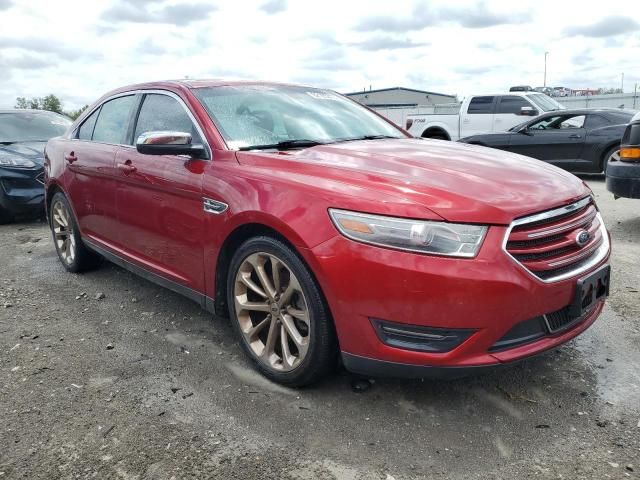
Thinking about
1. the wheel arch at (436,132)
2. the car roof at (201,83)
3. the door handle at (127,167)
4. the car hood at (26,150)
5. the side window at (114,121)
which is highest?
the car roof at (201,83)

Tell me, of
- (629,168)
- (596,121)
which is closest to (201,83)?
(629,168)

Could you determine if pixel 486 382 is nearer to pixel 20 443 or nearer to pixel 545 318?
pixel 545 318

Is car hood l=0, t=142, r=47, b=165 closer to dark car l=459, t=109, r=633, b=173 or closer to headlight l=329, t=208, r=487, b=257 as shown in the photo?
headlight l=329, t=208, r=487, b=257

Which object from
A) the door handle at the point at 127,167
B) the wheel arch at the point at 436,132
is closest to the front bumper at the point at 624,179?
the door handle at the point at 127,167

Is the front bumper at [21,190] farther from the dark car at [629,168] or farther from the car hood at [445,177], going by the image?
the dark car at [629,168]

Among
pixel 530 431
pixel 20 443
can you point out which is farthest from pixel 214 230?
pixel 530 431

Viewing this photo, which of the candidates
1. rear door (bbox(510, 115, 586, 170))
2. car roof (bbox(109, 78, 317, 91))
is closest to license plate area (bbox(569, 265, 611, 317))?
car roof (bbox(109, 78, 317, 91))

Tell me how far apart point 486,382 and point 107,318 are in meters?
Result: 2.61

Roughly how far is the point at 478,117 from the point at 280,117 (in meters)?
11.8

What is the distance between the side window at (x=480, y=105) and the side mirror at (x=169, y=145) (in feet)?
40.7

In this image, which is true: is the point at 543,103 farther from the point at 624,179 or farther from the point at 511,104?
the point at 624,179

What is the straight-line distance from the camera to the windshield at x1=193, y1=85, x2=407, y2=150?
3.39 meters

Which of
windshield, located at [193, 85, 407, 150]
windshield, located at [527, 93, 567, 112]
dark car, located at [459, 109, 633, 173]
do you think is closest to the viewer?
windshield, located at [193, 85, 407, 150]

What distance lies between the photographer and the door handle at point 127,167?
12.6ft
